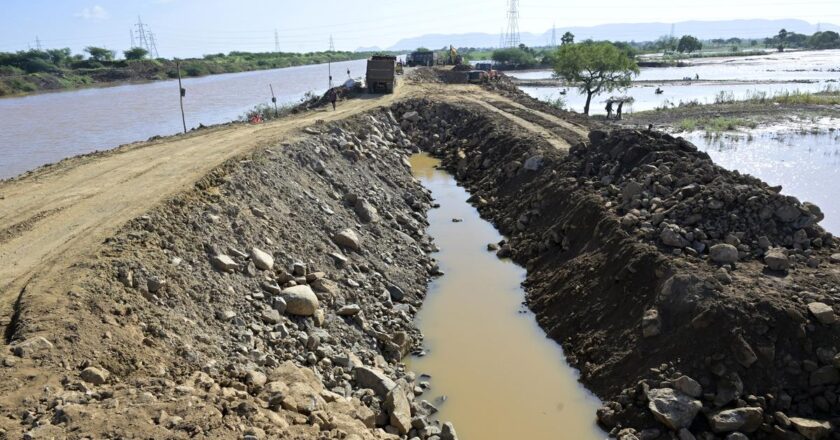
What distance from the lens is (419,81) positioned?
1850 inches

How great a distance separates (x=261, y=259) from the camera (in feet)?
34.9

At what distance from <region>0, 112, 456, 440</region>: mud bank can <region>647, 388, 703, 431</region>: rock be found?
3.24 metres

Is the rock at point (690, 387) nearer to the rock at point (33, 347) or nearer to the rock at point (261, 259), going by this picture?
the rock at point (261, 259)

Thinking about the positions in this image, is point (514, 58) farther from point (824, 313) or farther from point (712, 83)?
point (824, 313)

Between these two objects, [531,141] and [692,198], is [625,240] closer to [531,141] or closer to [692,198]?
[692,198]

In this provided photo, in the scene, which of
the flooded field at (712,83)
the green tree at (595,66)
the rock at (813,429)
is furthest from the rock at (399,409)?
the flooded field at (712,83)

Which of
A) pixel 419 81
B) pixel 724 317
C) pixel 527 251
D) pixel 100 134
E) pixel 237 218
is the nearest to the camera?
pixel 724 317

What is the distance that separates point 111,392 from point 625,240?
32.4ft

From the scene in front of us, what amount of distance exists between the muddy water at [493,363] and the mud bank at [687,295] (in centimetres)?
43

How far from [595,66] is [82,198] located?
3641 cm

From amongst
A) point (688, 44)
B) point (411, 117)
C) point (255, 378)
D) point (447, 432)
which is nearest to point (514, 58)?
point (688, 44)

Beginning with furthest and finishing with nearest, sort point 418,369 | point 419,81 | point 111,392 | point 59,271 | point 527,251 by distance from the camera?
point 419,81, point 527,251, point 418,369, point 59,271, point 111,392

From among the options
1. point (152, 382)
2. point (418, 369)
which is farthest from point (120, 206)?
point (418, 369)

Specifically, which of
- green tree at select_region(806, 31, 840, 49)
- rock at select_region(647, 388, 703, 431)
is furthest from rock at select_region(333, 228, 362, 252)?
green tree at select_region(806, 31, 840, 49)
